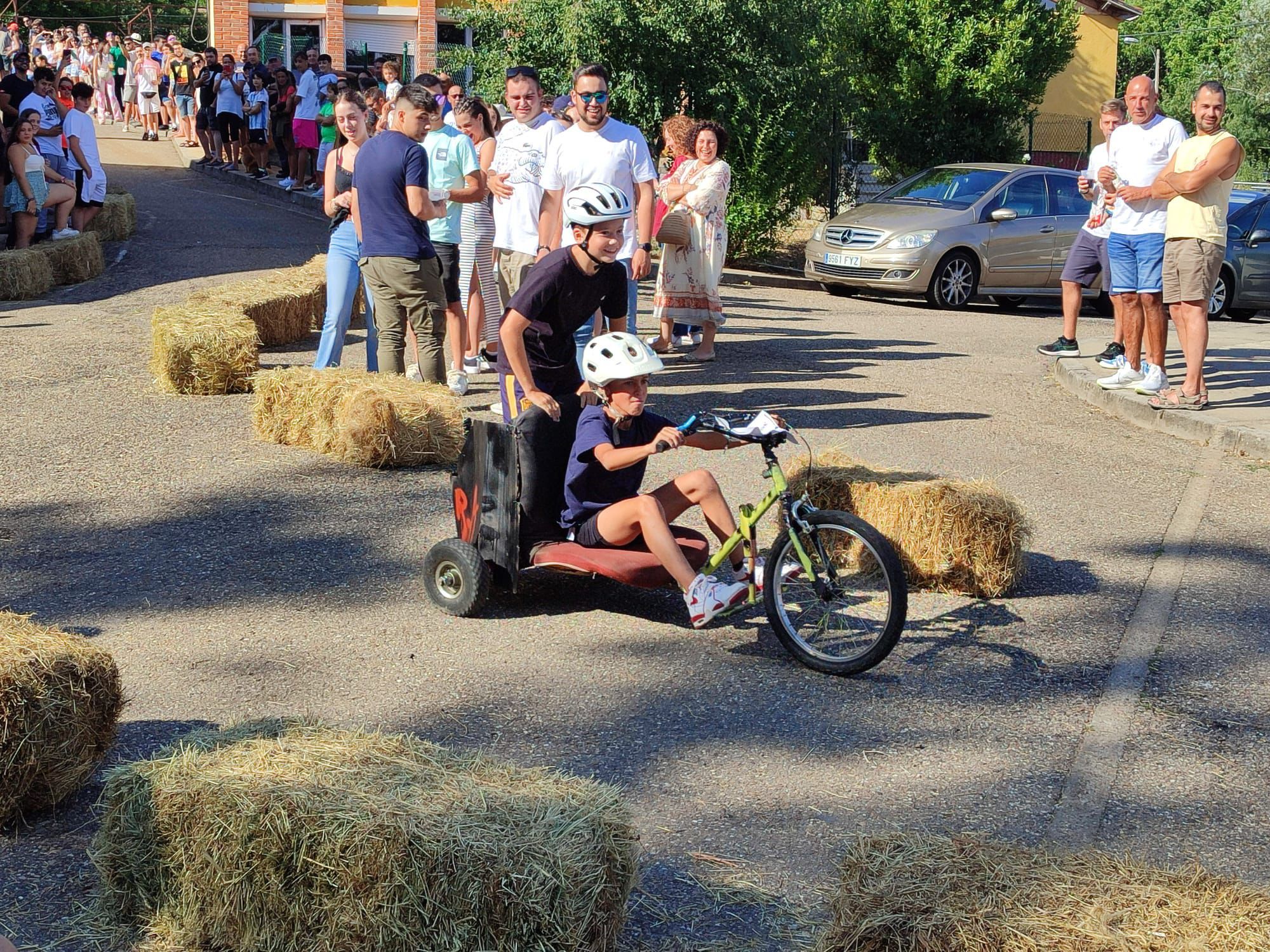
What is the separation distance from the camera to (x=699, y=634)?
599cm

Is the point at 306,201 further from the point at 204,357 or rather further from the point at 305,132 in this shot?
the point at 204,357

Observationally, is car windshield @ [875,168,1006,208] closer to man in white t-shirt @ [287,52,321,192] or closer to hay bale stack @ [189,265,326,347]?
hay bale stack @ [189,265,326,347]

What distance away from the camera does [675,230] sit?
12.0 m

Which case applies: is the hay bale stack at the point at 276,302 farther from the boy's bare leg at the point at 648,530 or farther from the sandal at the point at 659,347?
the boy's bare leg at the point at 648,530

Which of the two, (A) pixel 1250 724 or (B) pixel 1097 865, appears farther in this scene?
(A) pixel 1250 724

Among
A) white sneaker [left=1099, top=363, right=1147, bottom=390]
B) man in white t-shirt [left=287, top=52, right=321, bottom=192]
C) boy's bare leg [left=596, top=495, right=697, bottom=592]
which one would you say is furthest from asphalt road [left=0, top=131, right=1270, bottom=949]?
man in white t-shirt [left=287, top=52, right=321, bottom=192]

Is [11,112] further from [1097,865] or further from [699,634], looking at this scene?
[1097,865]

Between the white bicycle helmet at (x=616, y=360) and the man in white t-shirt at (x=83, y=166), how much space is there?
14067mm

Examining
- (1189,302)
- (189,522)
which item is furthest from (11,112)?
(1189,302)

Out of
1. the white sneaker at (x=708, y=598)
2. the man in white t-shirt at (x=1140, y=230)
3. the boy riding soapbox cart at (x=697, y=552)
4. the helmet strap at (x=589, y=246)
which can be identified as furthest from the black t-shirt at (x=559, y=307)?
the man in white t-shirt at (x=1140, y=230)

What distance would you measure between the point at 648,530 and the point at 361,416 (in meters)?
3.10

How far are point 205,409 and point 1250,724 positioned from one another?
23.8ft

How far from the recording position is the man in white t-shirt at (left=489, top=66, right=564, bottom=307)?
32.7ft

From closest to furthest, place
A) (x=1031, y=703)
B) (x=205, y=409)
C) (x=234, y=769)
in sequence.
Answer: (x=234, y=769) < (x=1031, y=703) < (x=205, y=409)
